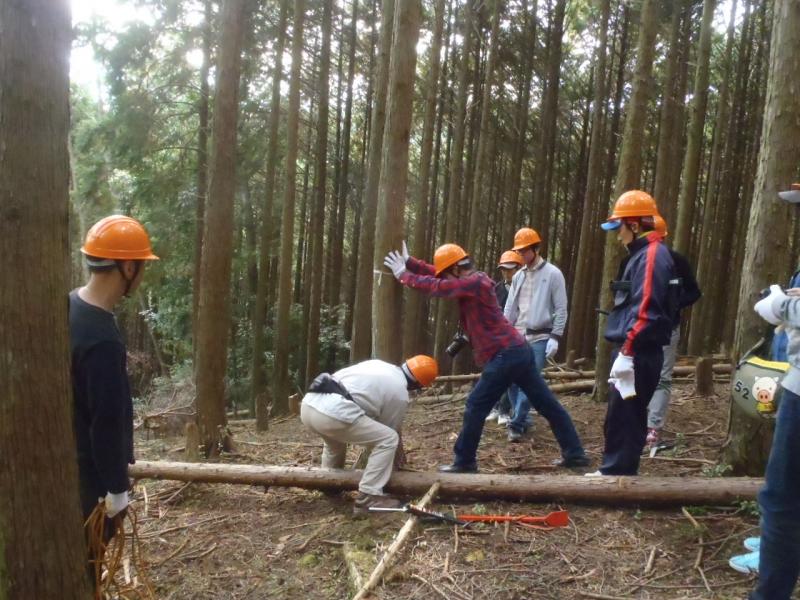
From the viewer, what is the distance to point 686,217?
11852 millimetres

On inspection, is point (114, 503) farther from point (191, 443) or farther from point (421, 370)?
point (191, 443)

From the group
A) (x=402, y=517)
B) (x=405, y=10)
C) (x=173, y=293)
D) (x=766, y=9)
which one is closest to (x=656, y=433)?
(x=402, y=517)

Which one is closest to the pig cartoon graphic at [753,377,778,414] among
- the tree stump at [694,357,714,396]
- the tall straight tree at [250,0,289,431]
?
the tree stump at [694,357,714,396]

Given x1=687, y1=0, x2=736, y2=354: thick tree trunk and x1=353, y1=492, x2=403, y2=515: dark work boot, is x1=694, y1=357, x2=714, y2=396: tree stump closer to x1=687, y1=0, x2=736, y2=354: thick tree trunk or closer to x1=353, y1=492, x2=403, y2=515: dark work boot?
x1=353, y1=492, x2=403, y2=515: dark work boot

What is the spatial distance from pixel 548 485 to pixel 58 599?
3250 millimetres

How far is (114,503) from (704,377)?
25.4 ft

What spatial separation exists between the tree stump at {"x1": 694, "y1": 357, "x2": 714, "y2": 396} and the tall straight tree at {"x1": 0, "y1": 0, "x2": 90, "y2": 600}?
795 cm

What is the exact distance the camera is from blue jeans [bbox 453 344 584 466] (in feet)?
17.3

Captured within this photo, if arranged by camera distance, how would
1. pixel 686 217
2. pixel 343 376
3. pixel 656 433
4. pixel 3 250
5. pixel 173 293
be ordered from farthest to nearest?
pixel 173 293
pixel 686 217
pixel 656 433
pixel 343 376
pixel 3 250

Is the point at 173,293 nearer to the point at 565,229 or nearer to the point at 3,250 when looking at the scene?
the point at 565,229

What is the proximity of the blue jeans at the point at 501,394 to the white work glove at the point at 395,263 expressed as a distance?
1.25 metres

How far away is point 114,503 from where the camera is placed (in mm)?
3018

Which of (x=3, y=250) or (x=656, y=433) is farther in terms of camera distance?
(x=656, y=433)

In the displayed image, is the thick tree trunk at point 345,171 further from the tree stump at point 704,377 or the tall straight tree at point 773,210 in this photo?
the tall straight tree at point 773,210
